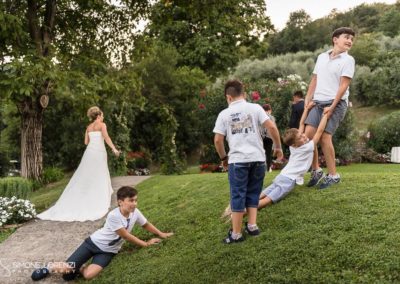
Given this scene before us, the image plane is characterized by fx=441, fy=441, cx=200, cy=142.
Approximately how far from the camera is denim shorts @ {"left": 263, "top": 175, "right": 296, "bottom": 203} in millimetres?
6348

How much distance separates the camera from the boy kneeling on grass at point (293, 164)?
20.7 feet

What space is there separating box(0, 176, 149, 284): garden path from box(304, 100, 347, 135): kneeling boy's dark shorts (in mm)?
4090

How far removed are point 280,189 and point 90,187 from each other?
4.76m

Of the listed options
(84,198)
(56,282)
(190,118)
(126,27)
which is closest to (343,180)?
(56,282)

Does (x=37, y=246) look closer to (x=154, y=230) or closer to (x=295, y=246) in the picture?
(x=154, y=230)

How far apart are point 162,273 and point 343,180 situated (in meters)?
3.43

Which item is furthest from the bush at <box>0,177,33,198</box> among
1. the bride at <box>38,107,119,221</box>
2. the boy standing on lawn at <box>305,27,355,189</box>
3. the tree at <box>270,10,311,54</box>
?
the tree at <box>270,10,311,54</box>

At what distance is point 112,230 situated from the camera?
578cm

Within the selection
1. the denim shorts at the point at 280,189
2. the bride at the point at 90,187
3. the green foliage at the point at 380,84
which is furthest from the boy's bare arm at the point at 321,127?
the green foliage at the point at 380,84

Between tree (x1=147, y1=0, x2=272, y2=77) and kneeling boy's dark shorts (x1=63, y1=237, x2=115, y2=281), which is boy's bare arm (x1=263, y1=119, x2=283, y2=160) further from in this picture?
tree (x1=147, y1=0, x2=272, y2=77)

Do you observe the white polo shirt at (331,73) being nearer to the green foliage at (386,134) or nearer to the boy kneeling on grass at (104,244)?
the boy kneeling on grass at (104,244)

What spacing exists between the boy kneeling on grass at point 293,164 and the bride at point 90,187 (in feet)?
12.5

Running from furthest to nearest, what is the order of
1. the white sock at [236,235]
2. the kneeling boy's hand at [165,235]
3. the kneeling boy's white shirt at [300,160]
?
the kneeling boy's white shirt at [300,160]
the kneeling boy's hand at [165,235]
the white sock at [236,235]

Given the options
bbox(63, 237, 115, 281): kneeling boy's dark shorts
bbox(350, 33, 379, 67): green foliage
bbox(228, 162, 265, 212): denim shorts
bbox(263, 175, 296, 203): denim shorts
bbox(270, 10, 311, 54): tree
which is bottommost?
bbox(63, 237, 115, 281): kneeling boy's dark shorts
